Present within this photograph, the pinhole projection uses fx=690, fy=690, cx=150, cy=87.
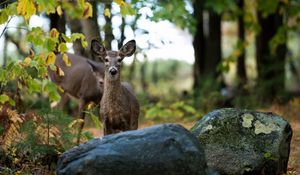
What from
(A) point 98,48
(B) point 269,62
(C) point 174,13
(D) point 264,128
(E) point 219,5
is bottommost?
(B) point 269,62

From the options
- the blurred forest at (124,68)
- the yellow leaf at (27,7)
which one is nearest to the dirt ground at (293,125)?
the blurred forest at (124,68)

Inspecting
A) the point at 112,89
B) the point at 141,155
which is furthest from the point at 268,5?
the point at 141,155

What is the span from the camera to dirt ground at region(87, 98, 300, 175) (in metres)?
9.12

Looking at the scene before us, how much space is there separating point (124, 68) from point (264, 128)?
1426 centimetres

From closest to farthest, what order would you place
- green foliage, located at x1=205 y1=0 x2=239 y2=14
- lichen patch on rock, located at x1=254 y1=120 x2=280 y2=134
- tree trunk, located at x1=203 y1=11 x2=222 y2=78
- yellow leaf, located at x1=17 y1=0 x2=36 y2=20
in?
yellow leaf, located at x1=17 y1=0 x2=36 y2=20
lichen patch on rock, located at x1=254 y1=120 x2=280 y2=134
green foliage, located at x1=205 y1=0 x2=239 y2=14
tree trunk, located at x1=203 y1=11 x2=222 y2=78

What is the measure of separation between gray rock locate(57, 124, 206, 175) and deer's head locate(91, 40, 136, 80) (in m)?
2.21

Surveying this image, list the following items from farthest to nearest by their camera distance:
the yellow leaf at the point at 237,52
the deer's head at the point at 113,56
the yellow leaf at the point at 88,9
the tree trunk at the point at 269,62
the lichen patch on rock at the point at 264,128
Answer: the yellow leaf at the point at 237,52 < the tree trunk at the point at 269,62 < the deer's head at the point at 113,56 < the yellow leaf at the point at 88,9 < the lichen patch on rock at the point at 264,128

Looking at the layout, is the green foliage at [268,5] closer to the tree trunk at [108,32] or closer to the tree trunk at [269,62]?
the tree trunk at [269,62]

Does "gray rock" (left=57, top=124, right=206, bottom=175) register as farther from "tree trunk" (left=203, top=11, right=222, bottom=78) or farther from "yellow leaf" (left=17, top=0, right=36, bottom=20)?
"tree trunk" (left=203, top=11, right=222, bottom=78)

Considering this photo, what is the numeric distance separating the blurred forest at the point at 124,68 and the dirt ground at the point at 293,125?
4cm

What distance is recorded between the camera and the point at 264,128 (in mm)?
8250

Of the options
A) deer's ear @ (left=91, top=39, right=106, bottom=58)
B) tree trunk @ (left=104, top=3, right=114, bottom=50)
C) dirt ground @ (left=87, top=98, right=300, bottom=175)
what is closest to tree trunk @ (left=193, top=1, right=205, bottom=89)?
dirt ground @ (left=87, top=98, right=300, bottom=175)

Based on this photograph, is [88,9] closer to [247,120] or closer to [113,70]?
[113,70]

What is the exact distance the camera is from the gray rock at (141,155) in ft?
22.2
